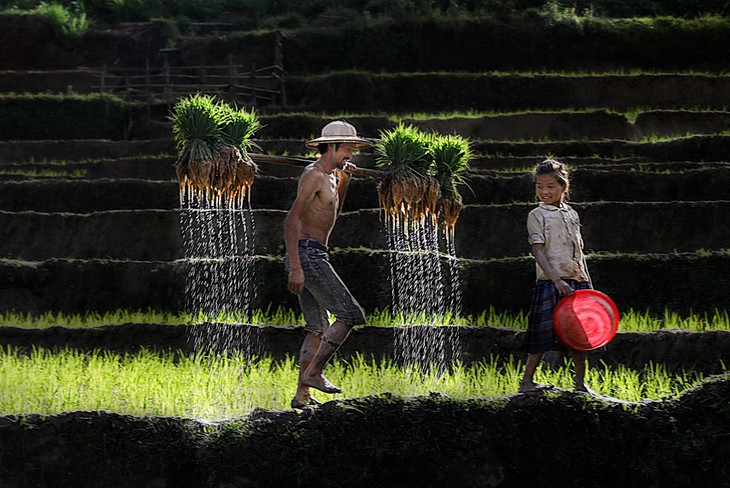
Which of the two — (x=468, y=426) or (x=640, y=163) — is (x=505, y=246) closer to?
(x=640, y=163)

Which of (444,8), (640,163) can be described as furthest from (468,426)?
(444,8)

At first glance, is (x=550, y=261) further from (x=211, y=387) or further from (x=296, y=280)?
(x=211, y=387)

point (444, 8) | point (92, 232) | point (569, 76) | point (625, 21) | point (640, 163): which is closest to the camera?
point (92, 232)

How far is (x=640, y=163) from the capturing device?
50.1ft

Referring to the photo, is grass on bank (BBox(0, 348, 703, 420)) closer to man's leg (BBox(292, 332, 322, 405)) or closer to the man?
man's leg (BBox(292, 332, 322, 405))

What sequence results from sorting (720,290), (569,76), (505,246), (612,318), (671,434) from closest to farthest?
(671,434), (612,318), (720,290), (505,246), (569,76)

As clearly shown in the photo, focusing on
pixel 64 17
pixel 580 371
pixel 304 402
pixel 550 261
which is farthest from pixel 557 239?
pixel 64 17

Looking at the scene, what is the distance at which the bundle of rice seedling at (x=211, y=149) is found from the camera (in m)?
7.25

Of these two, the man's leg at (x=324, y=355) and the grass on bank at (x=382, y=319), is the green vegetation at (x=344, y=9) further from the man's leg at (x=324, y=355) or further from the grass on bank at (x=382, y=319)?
the man's leg at (x=324, y=355)

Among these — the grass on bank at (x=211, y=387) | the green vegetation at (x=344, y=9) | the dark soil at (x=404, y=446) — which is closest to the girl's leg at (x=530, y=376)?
the grass on bank at (x=211, y=387)

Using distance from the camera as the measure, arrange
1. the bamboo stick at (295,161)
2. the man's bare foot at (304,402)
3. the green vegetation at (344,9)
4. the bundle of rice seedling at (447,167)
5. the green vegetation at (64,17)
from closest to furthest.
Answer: the man's bare foot at (304,402)
the bamboo stick at (295,161)
the bundle of rice seedling at (447,167)
the green vegetation at (344,9)
the green vegetation at (64,17)

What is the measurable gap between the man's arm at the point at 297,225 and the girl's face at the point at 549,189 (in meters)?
1.40

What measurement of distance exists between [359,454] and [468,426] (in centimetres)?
63

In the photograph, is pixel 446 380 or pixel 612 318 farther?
pixel 446 380
